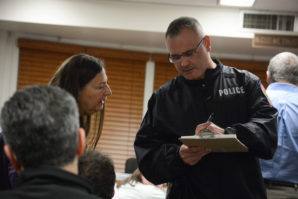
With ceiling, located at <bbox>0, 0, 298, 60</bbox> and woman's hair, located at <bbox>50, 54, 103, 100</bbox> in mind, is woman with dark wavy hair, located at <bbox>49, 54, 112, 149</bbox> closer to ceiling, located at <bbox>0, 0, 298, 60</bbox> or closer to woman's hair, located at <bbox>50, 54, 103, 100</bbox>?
woman's hair, located at <bbox>50, 54, 103, 100</bbox>

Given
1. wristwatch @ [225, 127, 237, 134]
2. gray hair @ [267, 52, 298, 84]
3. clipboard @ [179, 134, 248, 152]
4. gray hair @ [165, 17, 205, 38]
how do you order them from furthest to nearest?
1. gray hair @ [267, 52, 298, 84]
2. gray hair @ [165, 17, 205, 38]
3. wristwatch @ [225, 127, 237, 134]
4. clipboard @ [179, 134, 248, 152]

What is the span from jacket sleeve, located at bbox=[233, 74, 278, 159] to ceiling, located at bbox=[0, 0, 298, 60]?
10.6 feet

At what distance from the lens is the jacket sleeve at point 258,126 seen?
1.55 metres

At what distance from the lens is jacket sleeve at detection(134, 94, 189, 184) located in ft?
5.36

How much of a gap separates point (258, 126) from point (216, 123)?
7.0 inches

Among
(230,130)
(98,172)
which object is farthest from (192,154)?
(98,172)

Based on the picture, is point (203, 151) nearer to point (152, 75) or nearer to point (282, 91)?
point (282, 91)

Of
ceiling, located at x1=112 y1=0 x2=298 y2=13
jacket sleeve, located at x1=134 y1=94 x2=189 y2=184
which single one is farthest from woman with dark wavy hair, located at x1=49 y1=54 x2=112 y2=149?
ceiling, located at x1=112 y1=0 x2=298 y2=13

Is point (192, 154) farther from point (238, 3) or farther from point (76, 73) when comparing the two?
point (238, 3)

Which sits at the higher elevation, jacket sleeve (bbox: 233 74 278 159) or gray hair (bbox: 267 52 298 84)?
gray hair (bbox: 267 52 298 84)

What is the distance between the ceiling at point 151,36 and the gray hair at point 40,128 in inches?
161

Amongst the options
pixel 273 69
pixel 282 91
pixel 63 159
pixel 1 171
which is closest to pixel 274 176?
pixel 282 91

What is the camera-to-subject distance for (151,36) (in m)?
5.23

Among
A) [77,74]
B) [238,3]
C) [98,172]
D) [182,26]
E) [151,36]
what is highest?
[238,3]
